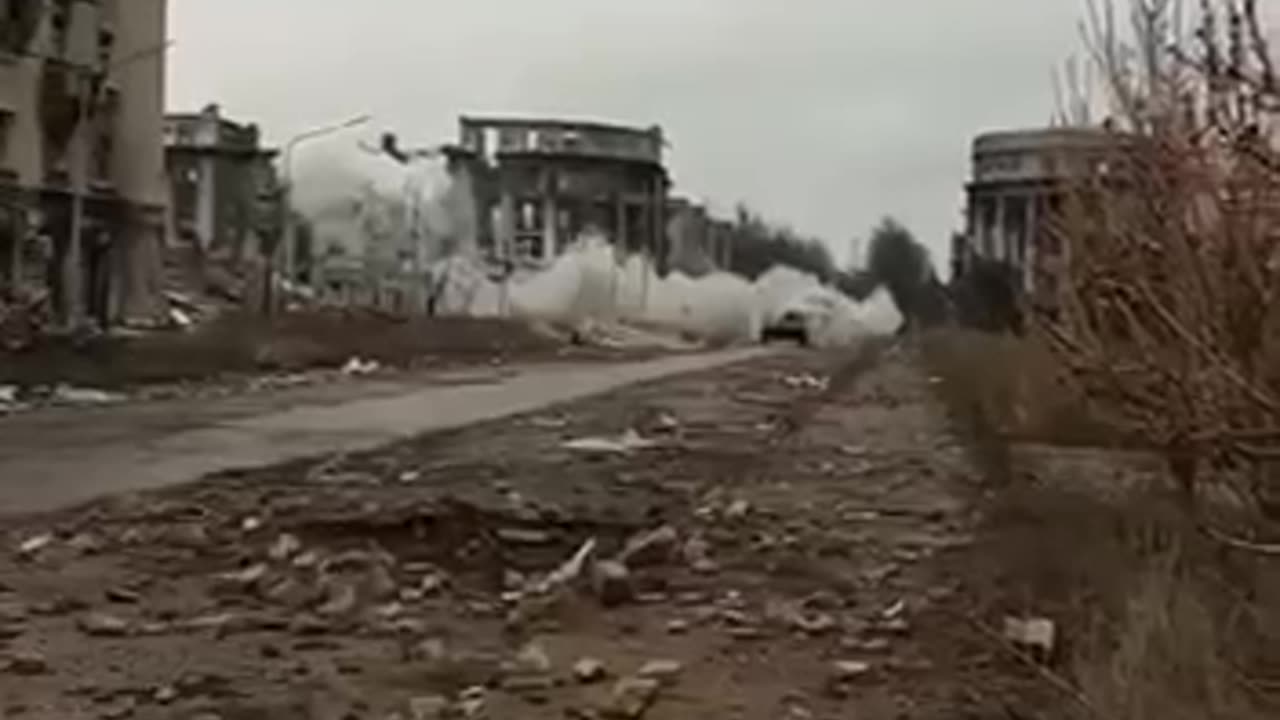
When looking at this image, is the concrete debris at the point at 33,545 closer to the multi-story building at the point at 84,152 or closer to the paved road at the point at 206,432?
the paved road at the point at 206,432

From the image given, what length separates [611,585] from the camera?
1378 cm

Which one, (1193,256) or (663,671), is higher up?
(1193,256)

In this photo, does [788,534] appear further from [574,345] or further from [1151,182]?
[574,345]

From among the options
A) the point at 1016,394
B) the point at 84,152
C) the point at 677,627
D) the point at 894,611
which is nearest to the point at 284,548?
the point at 677,627

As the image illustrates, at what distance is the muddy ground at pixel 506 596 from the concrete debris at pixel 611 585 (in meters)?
0.02

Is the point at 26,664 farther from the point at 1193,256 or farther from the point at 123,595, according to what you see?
the point at 1193,256

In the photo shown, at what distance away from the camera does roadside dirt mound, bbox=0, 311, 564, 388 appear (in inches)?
1720

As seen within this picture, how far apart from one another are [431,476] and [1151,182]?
1365cm

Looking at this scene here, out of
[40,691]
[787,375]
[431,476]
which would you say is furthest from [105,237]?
[40,691]

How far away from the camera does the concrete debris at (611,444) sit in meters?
26.1

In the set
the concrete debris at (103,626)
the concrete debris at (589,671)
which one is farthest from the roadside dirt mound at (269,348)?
the concrete debris at (589,671)

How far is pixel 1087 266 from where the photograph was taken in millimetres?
10070

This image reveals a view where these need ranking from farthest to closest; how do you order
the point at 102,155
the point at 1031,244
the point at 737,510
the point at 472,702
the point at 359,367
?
the point at 102,155 < the point at 359,367 < the point at 737,510 < the point at 1031,244 < the point at 472,702

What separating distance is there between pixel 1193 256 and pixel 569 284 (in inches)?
4405
